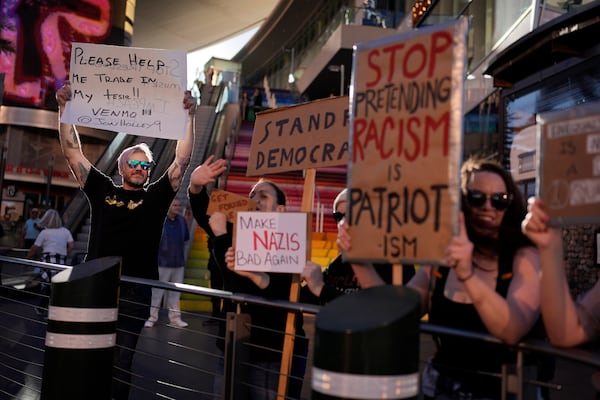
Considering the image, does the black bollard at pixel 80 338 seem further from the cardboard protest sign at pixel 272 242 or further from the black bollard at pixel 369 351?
the black bollard at pixel 369 351

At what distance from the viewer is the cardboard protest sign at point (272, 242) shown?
3.63 m

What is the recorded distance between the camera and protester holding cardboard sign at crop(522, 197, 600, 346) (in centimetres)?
230

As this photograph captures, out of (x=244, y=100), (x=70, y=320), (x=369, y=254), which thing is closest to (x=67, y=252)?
(x=70, y=320)

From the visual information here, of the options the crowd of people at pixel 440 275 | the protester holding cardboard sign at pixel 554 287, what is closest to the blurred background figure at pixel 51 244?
the crowd of people at pixel 440 275

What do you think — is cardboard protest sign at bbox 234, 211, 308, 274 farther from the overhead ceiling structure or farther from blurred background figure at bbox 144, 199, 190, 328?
the overhead ceiling structure

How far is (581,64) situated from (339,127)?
20.3 feet

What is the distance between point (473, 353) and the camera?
2766mm

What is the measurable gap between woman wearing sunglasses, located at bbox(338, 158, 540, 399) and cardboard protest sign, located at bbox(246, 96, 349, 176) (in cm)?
103

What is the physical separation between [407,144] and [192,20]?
Result: 190 ft

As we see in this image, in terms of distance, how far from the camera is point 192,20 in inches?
2272

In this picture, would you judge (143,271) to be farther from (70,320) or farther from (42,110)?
(42,110)

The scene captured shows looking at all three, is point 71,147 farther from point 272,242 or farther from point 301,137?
point 272,242

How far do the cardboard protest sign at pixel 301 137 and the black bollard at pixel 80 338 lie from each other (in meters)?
1.14

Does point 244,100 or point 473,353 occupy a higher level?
point 244,100
